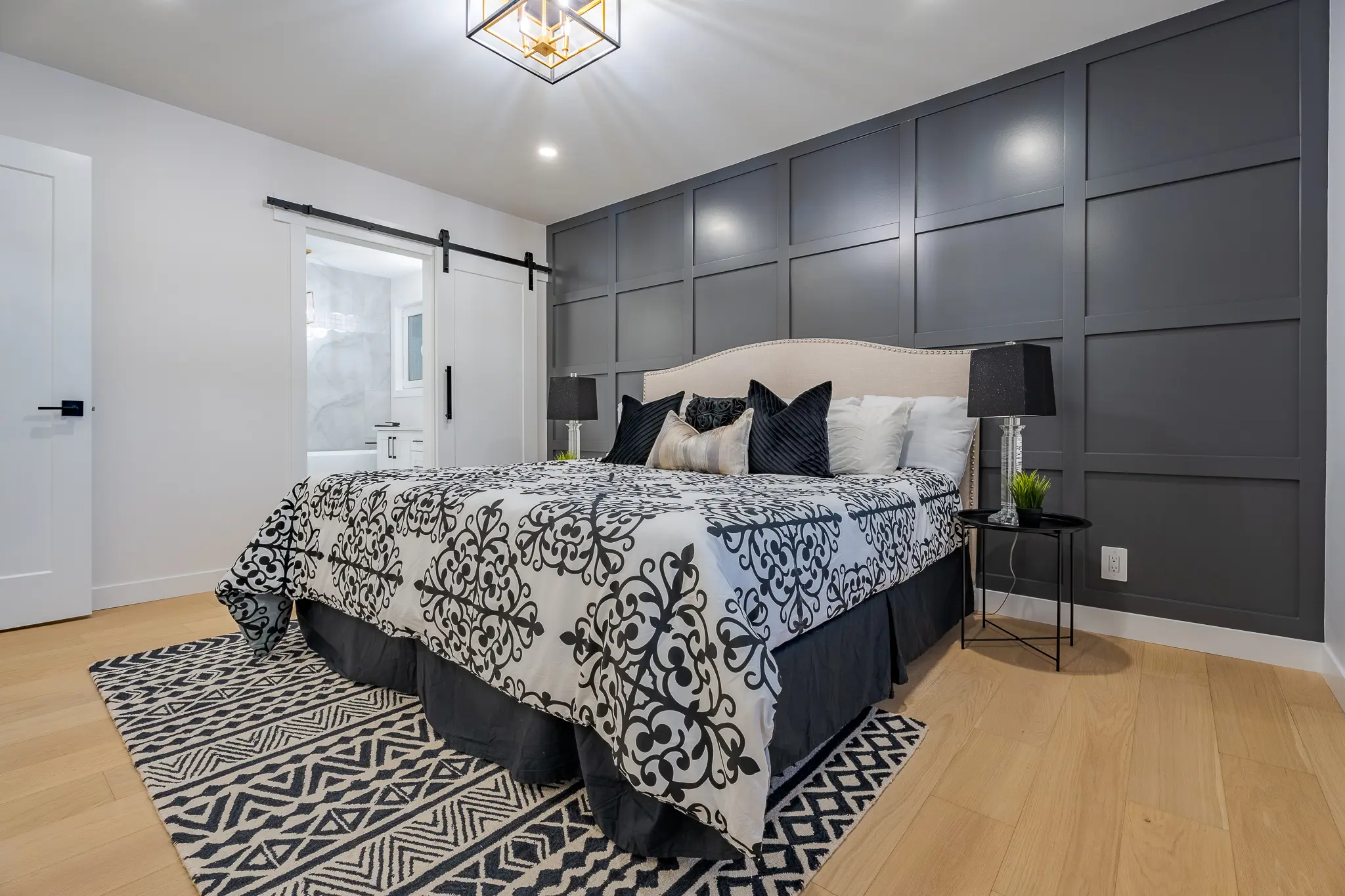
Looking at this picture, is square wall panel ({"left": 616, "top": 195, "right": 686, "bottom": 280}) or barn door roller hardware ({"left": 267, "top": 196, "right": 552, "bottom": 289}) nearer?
barn door roller hardware ({"left": 267, "top": 196, "right": 552, "bottom": 289})

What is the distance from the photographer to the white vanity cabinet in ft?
18.1

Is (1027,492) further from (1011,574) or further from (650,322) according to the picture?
(650,322)

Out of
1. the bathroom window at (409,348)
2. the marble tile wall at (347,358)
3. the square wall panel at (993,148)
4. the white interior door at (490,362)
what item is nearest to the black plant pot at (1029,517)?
the square wall panel at (993,148)

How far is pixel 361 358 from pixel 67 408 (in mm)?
4023

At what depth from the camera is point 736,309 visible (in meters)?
3.95

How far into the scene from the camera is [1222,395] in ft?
7.82

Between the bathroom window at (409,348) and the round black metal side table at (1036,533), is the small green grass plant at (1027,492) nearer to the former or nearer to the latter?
the round black metal side table at (1036,533)

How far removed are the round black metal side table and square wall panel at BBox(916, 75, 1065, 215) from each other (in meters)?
1.56

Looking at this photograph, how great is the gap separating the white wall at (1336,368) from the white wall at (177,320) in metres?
4.50

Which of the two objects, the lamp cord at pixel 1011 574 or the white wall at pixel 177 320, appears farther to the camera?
the white wall at pixel 177 320

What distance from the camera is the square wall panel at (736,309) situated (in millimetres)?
3791

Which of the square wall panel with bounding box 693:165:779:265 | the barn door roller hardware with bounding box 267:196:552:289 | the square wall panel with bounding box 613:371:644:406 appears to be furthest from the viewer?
the square wall panel with bounding box 613:371:644:406

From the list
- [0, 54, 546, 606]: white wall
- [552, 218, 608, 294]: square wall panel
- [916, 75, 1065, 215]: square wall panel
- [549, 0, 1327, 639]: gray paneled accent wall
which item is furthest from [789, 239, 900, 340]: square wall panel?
[0, 54, 546, 606]: white wall

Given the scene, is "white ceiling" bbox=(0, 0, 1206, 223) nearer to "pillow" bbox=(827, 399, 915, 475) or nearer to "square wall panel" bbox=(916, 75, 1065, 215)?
"square wall panel" bbox=(916, 75, 1065, 215)
